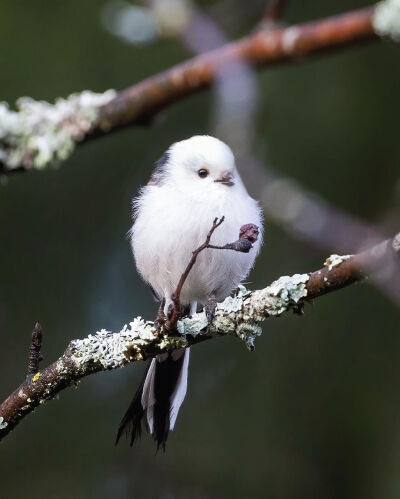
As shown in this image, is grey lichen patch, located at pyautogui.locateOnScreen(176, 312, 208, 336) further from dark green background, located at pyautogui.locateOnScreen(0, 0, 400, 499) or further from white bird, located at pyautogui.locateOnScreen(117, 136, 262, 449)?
dark green background, located at pyautogui.locateOnScreen(0, 0, 400, 499)

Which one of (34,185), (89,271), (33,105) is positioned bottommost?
(33,105)

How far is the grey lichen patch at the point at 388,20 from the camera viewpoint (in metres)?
3.08

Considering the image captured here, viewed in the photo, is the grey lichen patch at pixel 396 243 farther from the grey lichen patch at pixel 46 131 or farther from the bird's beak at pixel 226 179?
the grey lichen patch at pixel 46 131

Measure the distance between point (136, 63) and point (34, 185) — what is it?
3.37 feet

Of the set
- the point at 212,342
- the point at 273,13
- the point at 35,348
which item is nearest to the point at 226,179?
the point at 273,13

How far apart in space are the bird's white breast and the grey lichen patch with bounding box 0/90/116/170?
18.7 inches

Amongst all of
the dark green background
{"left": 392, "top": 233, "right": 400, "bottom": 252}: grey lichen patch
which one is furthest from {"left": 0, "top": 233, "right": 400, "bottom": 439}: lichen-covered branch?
the dark green background

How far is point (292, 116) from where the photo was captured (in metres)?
5.35

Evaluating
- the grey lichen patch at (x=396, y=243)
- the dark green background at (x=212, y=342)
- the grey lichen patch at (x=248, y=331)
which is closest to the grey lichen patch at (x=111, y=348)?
the grey lichen patch at (x=248, y=331)

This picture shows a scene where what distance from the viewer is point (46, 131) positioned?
3.84 metres

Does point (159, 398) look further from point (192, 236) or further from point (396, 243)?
point (396, 243)

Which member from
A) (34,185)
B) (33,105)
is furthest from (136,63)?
(33,105)

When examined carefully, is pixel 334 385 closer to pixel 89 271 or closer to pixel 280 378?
pixel 280 378

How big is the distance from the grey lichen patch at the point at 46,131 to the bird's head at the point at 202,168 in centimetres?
48
